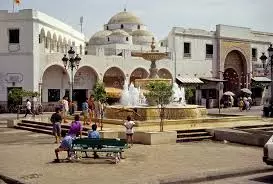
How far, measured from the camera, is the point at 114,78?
4169cm

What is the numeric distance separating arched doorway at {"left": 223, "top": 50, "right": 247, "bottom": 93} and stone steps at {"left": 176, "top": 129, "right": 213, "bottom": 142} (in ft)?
106

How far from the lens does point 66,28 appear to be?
44.9m

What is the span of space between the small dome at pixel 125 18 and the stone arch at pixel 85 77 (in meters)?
15.8

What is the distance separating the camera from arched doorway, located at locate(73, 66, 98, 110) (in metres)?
Answer: 39.5

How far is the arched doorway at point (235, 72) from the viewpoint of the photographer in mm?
49219

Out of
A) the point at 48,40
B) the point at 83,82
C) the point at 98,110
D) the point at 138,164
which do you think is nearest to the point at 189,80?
the point at 83,82

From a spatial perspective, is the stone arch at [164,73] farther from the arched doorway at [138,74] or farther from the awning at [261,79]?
the awning at [261,79]

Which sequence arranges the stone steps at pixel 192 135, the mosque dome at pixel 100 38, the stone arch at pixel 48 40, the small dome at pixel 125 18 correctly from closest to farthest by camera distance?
the stone steps at pixel 192 135 < the stone arch at pixel 48 40 < the mosque dome at pixel 100 38 < the small dome at pixel 125 18

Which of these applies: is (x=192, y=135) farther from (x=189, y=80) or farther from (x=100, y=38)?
(x=100, y=38)

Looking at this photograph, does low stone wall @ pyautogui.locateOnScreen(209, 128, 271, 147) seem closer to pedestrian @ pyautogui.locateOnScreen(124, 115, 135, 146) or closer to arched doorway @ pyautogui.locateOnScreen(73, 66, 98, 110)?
pedestrian @ pyautogui.locateOnScreen(124, 115, 135, 146)

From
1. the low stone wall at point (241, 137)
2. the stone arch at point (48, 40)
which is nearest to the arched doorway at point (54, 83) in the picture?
the stone arch at point (48, 40)

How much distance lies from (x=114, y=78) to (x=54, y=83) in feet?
19.5

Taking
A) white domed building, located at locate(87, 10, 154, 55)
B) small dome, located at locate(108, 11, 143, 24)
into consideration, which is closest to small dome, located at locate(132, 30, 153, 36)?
white domed building, located at locate(87, 10, 154, 55)

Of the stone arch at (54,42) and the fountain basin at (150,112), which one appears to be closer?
the fountain basin at (150,112)
